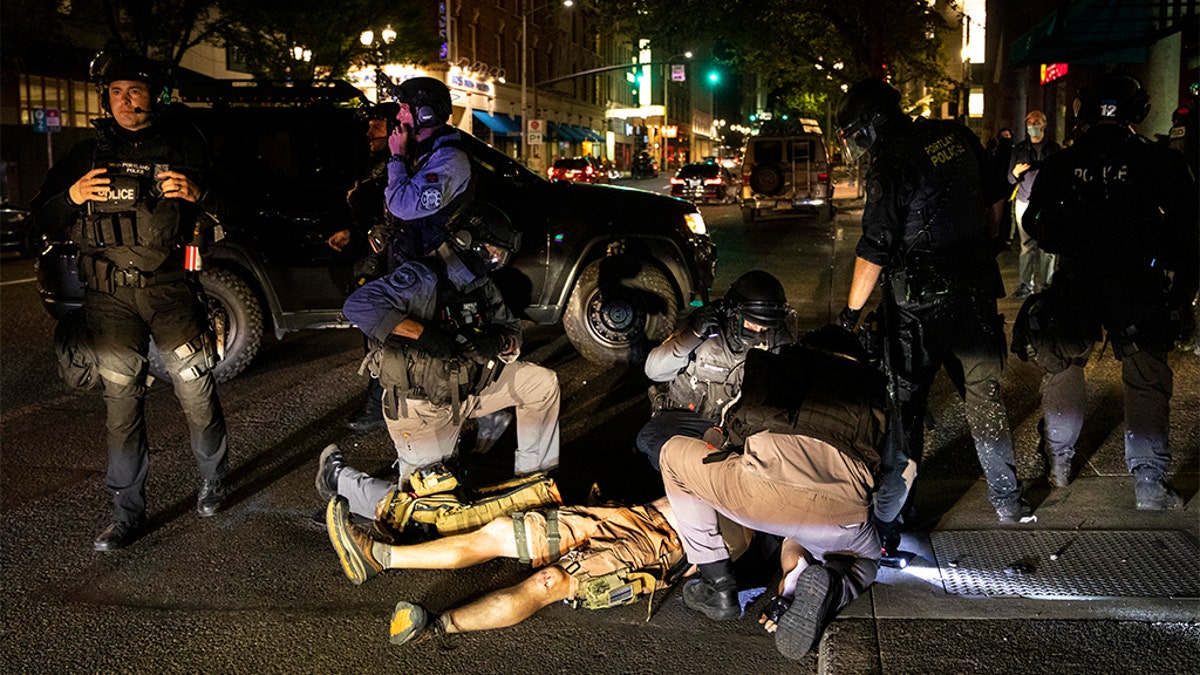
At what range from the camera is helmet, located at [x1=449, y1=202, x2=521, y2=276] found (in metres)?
4.46

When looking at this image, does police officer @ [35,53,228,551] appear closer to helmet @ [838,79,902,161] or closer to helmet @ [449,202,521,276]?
helmet @ [449,202,521,276]

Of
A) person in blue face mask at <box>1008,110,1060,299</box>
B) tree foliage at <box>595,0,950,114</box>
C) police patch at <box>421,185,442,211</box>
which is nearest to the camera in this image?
police patch at <box>421,185,442,211</box>

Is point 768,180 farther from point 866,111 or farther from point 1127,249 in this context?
point 866,111

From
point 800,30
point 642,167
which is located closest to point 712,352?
point 800,30

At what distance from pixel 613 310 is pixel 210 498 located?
3613mm

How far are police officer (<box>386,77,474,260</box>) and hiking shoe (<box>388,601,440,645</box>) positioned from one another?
1795 mm

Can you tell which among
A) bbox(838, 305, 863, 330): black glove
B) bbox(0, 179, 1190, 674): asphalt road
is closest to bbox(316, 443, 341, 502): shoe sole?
bbox(0, 179, 1190, 674): asphalt road

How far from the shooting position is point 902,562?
→ 4.04m

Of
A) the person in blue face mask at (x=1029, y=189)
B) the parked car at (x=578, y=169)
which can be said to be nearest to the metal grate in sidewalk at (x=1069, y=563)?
the person in blue face mask at (x=1029, y=189)

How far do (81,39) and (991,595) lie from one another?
93.2 feet

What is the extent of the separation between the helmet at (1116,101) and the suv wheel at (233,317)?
563cm

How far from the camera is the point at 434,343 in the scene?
14.2 ft

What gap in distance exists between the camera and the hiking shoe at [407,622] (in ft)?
11.3

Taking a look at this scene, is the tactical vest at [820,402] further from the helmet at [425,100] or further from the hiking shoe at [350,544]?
the helmet at [425,100]
